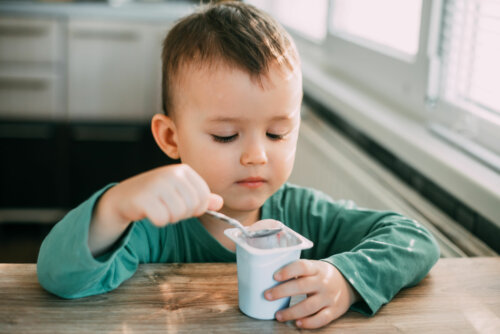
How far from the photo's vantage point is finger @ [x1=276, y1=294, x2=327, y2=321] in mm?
748

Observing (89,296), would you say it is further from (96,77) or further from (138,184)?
(96,77)

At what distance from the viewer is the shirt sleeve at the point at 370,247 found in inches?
32.3

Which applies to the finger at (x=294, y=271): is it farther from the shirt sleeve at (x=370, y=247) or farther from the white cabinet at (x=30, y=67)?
the white cabinet at (x=30, y=67)

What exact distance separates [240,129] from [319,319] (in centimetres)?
32

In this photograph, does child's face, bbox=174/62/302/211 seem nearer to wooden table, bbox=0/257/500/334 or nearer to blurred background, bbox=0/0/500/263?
wooden table, bbox=0/257/500/334

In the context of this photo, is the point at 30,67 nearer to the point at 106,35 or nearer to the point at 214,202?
the point at 106,35

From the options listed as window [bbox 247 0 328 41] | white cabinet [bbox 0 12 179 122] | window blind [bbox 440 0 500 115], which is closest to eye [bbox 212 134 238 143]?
window blind [bbox 440 0 500 115]

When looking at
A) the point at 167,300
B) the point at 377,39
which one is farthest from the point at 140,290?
the point at 377,39

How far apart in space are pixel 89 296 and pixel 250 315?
21 centimetres

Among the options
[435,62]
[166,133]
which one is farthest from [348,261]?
[435,62]

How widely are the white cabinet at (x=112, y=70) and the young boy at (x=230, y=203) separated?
7.51ft

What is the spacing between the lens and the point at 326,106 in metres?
2.12

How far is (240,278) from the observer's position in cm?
76

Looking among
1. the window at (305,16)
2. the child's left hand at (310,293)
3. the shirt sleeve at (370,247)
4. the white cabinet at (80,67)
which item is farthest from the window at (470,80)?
the white cabinet at (80,67)
